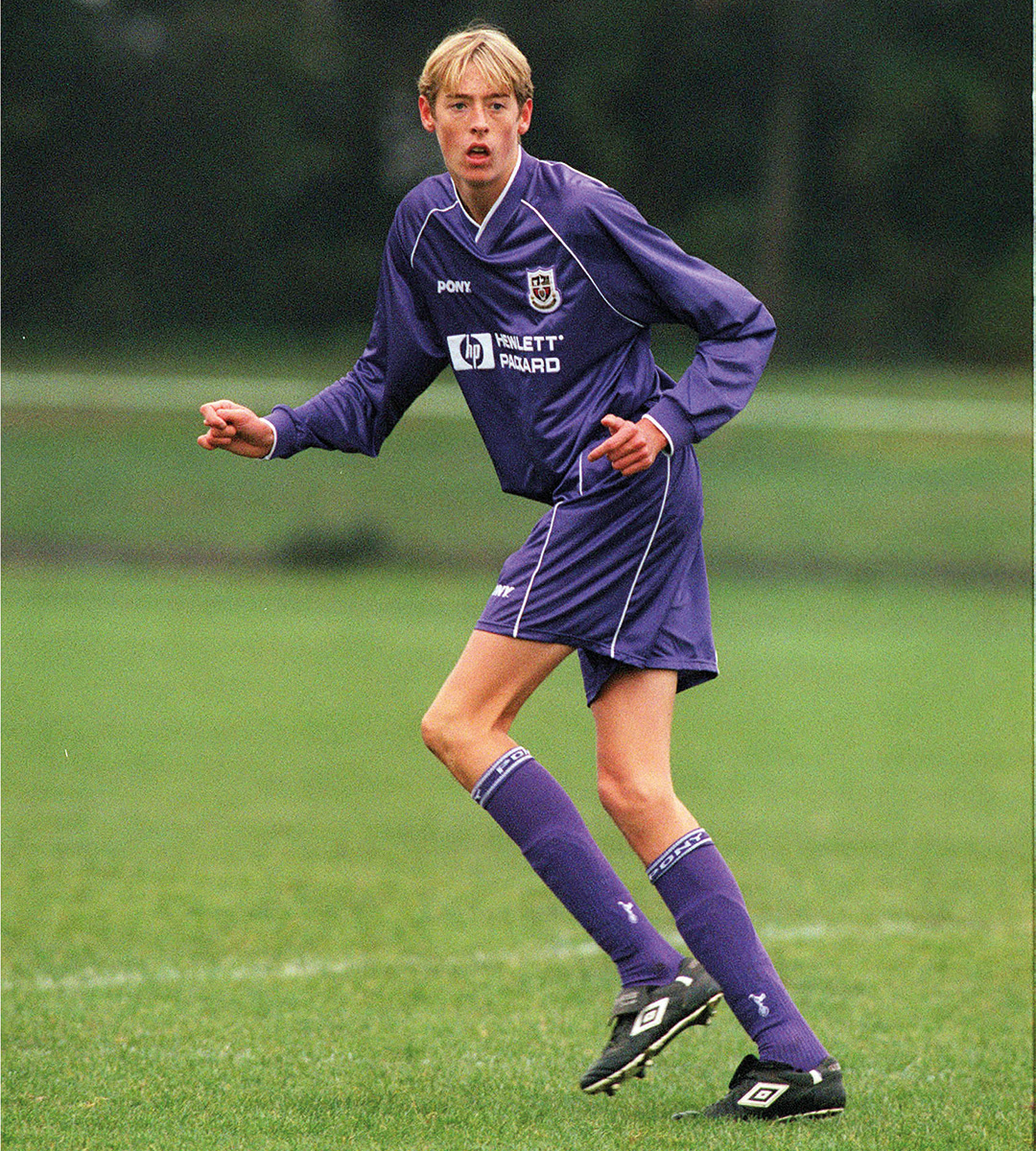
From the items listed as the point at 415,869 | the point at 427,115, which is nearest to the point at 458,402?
the point at 415,869

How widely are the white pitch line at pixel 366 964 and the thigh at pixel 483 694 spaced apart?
175 cm

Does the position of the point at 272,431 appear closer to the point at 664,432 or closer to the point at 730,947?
the point at 664,432

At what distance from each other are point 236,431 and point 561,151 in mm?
25885

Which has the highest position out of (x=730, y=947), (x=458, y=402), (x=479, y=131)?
(x=479, y=131)

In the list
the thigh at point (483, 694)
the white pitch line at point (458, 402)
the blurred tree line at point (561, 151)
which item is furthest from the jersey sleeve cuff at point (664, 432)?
the blurred tree line at point (561, 151)

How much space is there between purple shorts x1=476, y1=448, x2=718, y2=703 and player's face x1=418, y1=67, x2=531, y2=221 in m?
0.62

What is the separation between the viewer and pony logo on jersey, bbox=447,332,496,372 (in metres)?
3.68

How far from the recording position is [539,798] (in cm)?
363

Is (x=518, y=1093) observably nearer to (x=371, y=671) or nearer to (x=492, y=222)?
(x=492, y=222)

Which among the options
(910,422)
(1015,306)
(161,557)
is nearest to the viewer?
(161,557)

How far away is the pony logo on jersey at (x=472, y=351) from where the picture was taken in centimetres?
368

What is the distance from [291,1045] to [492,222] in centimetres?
195

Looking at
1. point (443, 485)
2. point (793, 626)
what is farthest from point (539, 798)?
point (443, 485)

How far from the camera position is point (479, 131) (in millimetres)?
3523
